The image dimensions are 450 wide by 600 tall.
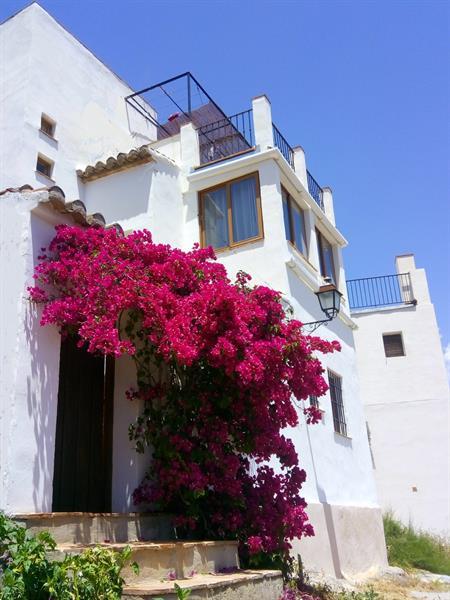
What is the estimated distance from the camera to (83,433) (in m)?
6.64

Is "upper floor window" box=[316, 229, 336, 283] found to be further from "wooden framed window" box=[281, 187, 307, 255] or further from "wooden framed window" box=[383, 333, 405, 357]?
→ "wooden framed window" box=[383, 333, 405, 357]

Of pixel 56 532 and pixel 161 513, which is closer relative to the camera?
pixel 56 532

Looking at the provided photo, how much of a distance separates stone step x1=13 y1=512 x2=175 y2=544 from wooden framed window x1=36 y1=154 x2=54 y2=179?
792 cm

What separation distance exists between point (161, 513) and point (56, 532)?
1604 millimetres

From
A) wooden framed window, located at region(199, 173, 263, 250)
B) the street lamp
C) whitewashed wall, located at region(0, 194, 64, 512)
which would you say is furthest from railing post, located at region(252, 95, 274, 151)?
whitewashed wall, located at region(0, 194, 64, 512)

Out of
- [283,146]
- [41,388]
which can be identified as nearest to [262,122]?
[283,146]

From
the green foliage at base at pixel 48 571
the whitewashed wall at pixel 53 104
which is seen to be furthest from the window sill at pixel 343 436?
the green foliage at base at pixel 48 571

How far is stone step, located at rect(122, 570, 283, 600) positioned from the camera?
14.0ft

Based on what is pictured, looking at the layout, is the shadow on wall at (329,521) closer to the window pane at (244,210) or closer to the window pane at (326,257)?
the window pane at (244,210)

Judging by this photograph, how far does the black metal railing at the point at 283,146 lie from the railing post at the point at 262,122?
34cm

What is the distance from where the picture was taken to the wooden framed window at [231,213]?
1105cm

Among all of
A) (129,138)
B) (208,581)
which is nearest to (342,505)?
(208,581)

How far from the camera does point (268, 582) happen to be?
5.52 meters

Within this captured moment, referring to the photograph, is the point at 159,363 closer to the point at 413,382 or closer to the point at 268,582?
the point at 268,582
